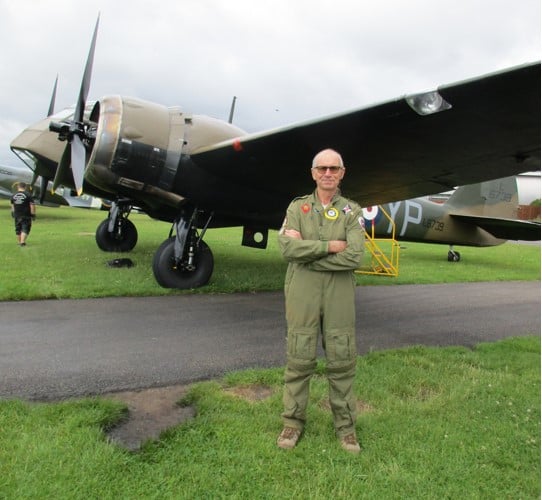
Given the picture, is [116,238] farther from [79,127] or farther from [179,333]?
[179,333]

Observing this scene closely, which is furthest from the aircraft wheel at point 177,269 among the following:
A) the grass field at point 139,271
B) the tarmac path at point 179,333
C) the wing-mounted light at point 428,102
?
the wing-mounted light at point 428,102

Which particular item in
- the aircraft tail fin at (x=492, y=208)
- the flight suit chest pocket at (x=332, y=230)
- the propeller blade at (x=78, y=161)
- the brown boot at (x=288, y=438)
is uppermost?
the aircraft tail fin at (x=492, y=208)

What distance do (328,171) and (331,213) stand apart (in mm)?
261

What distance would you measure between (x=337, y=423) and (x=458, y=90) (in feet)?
9.05

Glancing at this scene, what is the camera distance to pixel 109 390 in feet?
11.1

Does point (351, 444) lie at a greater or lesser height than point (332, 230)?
lesser

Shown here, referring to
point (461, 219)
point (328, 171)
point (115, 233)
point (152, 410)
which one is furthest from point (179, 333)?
point (461, 219)

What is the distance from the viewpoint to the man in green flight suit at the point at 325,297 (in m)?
2.63

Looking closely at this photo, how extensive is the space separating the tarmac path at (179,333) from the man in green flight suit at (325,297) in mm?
1298

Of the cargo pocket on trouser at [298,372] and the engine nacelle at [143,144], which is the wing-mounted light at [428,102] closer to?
the cargo pocket on trouser at [298,372]

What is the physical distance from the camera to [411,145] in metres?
5.11

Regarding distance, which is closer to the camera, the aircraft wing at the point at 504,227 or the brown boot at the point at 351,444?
the brown boot at the point at 351,444

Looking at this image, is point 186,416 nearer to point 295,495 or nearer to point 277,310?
point 295,495

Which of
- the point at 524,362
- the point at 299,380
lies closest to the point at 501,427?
the point at 299,380
